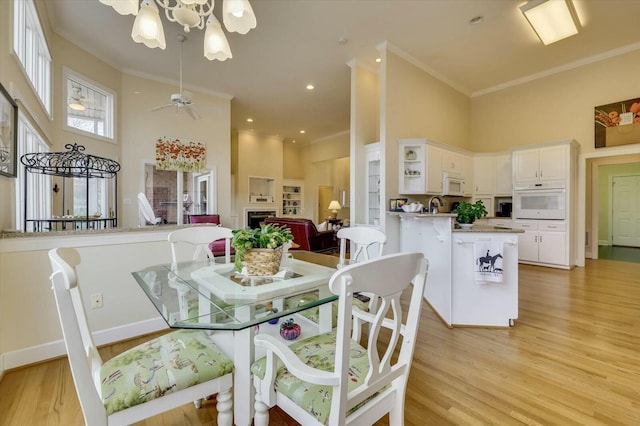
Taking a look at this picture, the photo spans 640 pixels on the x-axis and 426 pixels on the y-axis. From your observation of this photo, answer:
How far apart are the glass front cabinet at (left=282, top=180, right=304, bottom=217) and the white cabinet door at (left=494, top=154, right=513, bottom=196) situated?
638 cm

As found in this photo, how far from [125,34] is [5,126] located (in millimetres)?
2790

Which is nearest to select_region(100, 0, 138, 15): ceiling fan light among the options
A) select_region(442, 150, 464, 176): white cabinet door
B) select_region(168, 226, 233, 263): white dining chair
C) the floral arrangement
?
select_region(168, 226, 233, 263): white dining chair

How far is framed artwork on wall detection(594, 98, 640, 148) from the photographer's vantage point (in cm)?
470

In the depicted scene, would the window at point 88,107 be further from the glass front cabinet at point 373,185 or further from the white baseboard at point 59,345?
the glass front cabinet at point 373,185

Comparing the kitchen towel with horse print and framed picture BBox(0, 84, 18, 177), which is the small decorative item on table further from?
framed picture BBox(0, 84, 18, 177)

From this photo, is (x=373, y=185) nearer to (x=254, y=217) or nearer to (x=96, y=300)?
(x=96, y=300)

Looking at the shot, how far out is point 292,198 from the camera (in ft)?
34.6

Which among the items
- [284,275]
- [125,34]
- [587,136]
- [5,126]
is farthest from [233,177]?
[587,136]

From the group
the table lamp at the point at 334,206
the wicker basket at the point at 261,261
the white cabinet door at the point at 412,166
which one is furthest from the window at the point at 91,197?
the table lamp at the point at 334,206

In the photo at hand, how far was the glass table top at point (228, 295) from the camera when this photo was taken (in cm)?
120

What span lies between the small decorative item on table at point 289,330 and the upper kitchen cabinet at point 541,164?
5586 millimetres

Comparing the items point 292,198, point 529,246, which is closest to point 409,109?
point 529,246

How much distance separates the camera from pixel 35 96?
312cm

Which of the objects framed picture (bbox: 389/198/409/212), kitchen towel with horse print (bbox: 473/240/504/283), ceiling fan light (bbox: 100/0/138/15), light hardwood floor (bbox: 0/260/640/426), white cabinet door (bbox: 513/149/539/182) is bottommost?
light hardwood floor (bbox: 0/260/640/426)
